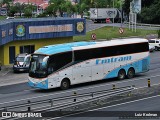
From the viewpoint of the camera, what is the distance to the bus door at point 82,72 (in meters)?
A: 31.7

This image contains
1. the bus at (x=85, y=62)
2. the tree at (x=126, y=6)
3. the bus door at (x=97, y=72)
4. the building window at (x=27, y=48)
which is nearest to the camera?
the bus at (x=85, y=62)

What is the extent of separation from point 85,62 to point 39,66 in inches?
144

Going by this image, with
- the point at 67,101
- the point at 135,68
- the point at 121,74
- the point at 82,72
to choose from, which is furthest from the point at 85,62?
the point at 67,101

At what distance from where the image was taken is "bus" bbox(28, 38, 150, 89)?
30.4m

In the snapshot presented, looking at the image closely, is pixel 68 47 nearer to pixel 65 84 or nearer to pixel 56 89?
pixel 65 84

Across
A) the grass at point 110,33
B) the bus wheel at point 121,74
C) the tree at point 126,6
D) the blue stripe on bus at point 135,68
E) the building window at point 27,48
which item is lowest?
the bus wheel at point 121,74

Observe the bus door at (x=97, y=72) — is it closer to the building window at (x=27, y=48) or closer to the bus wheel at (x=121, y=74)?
the bus wheel at (x=121, y=74)

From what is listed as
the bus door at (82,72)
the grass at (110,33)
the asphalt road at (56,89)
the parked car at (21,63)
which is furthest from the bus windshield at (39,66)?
the grass at (110,33)

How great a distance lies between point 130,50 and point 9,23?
14.9 meters

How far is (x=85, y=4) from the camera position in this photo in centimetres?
11944

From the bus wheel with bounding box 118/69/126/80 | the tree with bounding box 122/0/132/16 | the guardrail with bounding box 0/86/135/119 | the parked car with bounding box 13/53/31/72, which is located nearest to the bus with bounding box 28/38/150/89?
the bus wheel with bounding box 118/69/126/80

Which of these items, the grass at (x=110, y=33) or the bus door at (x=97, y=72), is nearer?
the bus door at (x=97, y=72)

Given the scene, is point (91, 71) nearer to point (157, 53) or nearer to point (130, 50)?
point (130, 50)

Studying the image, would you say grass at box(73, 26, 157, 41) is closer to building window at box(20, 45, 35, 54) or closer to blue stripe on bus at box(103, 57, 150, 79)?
building window at box(20, 45, 35, 54)
